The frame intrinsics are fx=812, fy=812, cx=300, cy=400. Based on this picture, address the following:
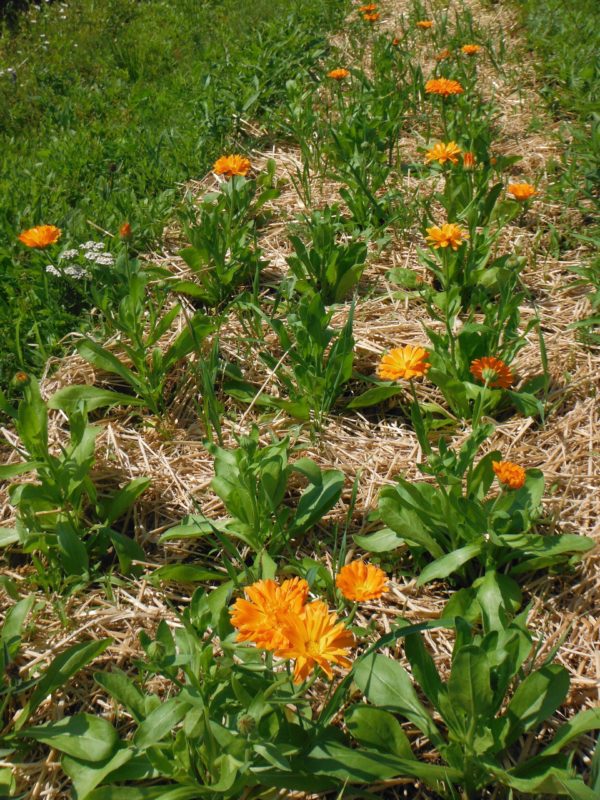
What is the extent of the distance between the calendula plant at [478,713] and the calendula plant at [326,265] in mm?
1470

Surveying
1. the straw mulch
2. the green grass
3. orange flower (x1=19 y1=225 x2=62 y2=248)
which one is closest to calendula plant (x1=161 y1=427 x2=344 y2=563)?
the straw mulch

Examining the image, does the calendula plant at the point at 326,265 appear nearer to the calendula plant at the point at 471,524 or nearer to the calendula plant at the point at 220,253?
the calendula plant at the point at 220,253

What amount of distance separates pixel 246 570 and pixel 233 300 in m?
1.22

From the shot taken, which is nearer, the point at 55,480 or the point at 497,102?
the point at 55,480

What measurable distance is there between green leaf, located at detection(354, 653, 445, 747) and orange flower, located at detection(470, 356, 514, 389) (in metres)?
0.83

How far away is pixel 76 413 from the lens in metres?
2.10

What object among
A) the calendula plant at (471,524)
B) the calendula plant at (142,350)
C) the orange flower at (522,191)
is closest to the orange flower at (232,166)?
the calendula plant at (142,350)

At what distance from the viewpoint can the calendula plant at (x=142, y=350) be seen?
2.42m

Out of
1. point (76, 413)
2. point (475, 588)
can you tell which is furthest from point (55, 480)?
point (475, 588)

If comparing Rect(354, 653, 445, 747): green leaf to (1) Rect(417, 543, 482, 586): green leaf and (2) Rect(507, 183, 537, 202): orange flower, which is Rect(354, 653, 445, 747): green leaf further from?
(2) Rect(507, 183, 537, 202): orange flower

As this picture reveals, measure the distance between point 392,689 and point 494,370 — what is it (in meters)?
0.89

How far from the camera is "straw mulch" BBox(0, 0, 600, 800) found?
5.87 ft

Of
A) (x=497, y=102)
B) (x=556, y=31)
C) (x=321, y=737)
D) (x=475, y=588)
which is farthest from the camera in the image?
(x=556, y=31)

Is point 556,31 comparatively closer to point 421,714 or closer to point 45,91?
point 45,91
